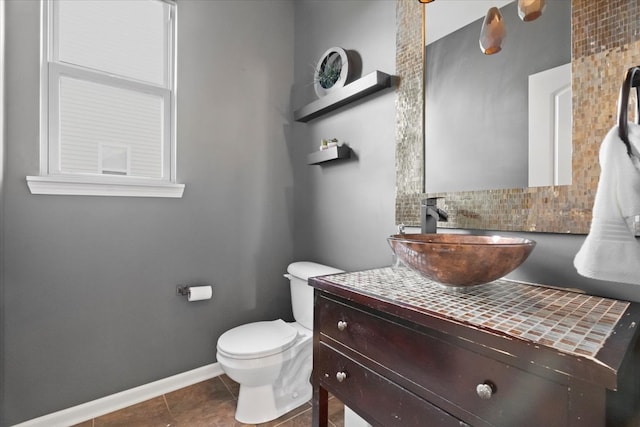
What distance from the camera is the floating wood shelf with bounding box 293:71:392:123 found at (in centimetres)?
168

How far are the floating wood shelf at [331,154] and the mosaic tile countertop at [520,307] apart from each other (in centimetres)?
94

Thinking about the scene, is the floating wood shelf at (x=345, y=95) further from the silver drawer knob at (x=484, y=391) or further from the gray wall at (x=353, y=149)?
the silver drawer knob at (x=484, y=391)

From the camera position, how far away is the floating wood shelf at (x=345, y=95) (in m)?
1.68

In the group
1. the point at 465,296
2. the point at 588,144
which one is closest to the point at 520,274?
the point at 465,296

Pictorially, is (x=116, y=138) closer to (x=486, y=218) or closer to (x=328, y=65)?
(x=328, y=65)

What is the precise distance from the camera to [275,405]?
1.76 meters

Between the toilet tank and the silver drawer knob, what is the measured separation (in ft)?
4.13

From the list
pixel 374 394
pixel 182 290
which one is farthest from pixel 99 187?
pixel 374 394

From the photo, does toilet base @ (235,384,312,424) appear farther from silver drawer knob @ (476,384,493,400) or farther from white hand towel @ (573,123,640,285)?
white hand towel @ (573,123,640,285)

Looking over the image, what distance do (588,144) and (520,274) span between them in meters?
0.50

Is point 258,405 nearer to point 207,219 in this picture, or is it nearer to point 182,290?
point 182,290

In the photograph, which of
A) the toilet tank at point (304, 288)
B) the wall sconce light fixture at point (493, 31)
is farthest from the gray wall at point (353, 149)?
the wall sconce light fixture at point (493, 31)

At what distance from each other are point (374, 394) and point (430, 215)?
0.77 metres

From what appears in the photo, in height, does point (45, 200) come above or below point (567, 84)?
below
